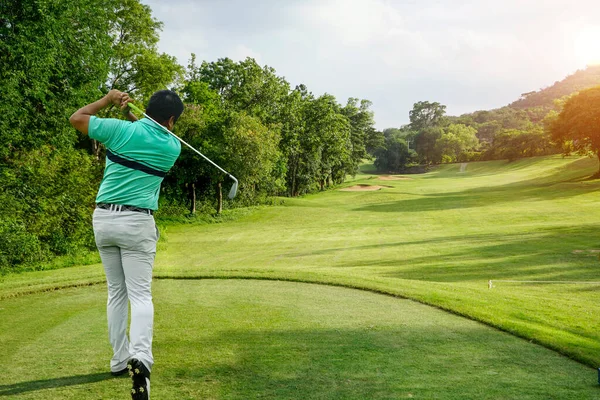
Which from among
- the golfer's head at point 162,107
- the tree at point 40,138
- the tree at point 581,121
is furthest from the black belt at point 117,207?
the tree at point 581,121

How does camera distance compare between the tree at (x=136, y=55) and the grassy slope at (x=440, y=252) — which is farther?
the tree at (x=136, y=55)

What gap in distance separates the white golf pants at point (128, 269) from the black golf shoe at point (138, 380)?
28 cm

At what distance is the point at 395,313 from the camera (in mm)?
6812

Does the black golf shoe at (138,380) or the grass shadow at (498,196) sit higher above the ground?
the black golf shoe at (138,380)

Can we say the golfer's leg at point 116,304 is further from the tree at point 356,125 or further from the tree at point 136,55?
the tree at point 356,125

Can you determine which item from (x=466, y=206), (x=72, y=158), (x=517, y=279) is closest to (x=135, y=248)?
(x=517, y=279)

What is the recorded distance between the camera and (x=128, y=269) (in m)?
4.39

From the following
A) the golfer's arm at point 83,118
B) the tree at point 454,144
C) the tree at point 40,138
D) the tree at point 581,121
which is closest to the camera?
the golfer's arm at point 83,118

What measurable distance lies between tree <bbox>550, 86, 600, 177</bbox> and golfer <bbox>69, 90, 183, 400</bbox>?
4996 centimetres

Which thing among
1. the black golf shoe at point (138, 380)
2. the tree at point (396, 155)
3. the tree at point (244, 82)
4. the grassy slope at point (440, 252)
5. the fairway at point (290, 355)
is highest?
the tree at point (244, 82)

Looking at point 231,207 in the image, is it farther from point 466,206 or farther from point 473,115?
point 473,115

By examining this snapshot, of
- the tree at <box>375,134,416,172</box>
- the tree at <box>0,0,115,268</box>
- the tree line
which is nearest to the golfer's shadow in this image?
the tree line

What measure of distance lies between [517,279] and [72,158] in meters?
16.8

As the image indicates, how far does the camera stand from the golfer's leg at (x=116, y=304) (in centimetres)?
446
